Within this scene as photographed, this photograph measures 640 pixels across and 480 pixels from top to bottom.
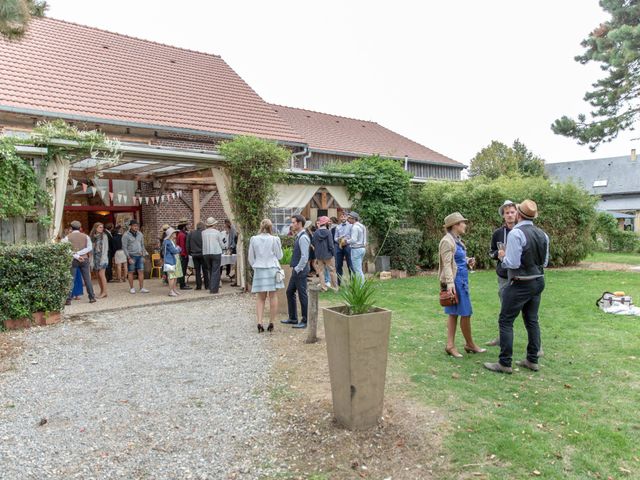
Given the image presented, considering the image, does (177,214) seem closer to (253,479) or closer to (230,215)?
(230,215)

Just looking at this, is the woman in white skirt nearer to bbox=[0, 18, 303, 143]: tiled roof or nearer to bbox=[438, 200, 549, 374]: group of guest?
bbox=[438, 200, 549, 374]: group of guest

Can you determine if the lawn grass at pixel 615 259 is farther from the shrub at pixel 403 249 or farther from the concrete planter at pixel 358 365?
the concrete planter at pixel 358 365

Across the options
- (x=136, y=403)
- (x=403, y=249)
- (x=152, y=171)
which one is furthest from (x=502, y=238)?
(x=152, y=171)

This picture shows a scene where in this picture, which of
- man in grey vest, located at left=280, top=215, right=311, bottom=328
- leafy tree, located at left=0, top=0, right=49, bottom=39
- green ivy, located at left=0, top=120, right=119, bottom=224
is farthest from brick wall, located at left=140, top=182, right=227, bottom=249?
leafy tree, located at left=0, top=0, right=49, bottom=39

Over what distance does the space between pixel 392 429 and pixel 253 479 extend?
117 centimetres

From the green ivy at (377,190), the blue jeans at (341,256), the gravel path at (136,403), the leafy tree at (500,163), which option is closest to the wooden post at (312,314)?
the gravel path at (136,403)

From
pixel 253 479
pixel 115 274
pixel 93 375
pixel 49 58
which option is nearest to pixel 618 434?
pixel 253 479

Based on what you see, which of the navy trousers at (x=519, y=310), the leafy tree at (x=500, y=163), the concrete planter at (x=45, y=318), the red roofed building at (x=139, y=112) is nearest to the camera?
the navy trousers at (x=519, y=310)

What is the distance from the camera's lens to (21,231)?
8.06m

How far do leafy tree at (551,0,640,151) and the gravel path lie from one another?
15.6 m

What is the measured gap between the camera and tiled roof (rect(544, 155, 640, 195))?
43281 mm

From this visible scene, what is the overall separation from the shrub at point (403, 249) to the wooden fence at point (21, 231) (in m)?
8.43

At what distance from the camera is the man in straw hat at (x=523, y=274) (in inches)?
189

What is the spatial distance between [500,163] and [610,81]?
17560 millimetres
